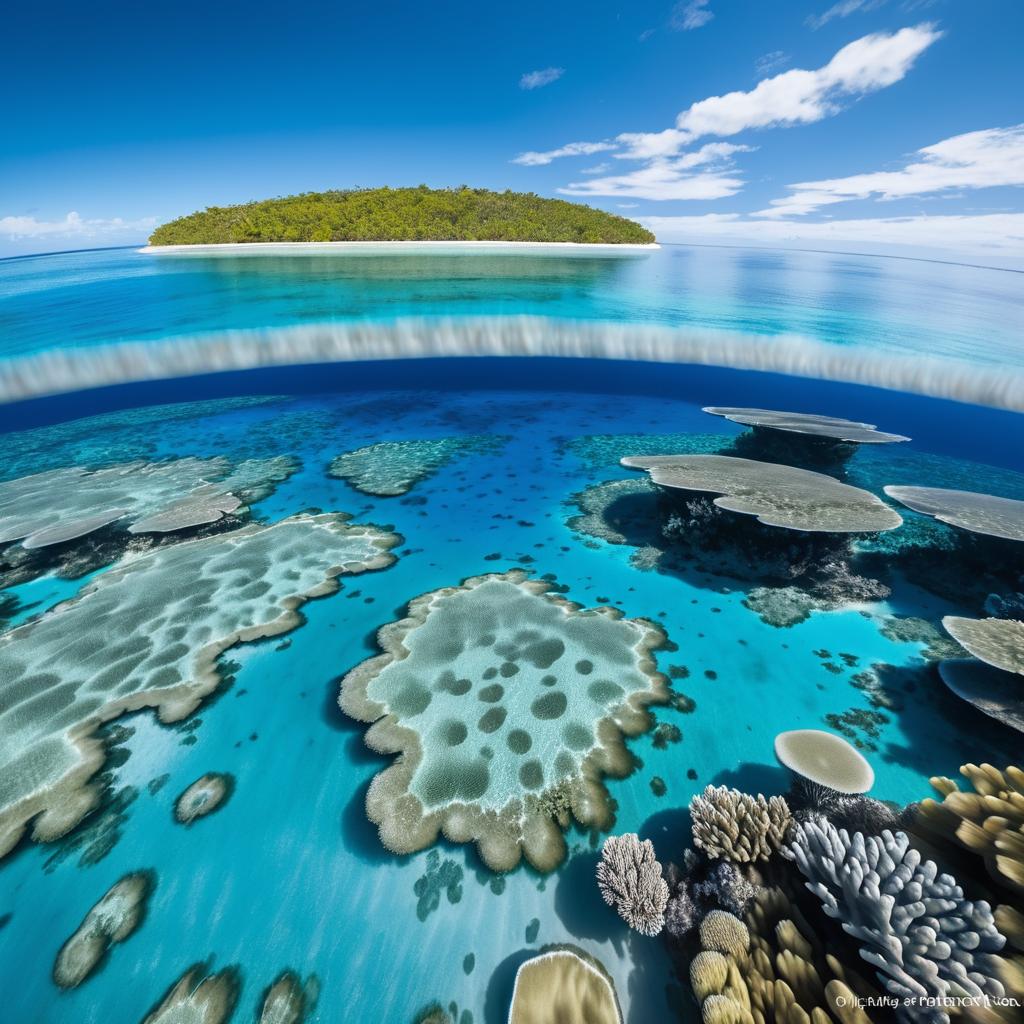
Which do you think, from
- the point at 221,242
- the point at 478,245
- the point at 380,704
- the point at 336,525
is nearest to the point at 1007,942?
the point at 380,704

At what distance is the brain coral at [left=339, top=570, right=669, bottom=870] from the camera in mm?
4332

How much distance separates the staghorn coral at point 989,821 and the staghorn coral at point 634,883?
1.94 m

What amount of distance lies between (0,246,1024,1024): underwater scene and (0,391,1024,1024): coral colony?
33mm

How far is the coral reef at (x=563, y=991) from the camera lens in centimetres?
307

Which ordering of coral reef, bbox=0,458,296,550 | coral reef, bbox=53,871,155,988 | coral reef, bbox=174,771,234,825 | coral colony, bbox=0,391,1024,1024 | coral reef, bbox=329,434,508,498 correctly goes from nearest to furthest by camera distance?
1. coral colony, bbox=0,391,1024,1024
2. coral reef, bbox=53,871,155,988
3. coral reef, bbox=174,771,234,825
4. coral reef, bbox=0,458,296,550
5. coral reef, bbox=329,434,508,498

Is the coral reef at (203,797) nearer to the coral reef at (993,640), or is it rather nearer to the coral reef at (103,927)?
the coral reef at (103,927)

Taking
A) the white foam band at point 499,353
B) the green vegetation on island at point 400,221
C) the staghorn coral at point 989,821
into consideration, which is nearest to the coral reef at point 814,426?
the staghorn coral at point 989,821

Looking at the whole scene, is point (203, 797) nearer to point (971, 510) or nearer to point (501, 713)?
point (501, 713)

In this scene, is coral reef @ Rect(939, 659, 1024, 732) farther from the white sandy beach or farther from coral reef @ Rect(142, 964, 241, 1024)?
the white sandy beach

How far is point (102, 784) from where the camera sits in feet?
15.4

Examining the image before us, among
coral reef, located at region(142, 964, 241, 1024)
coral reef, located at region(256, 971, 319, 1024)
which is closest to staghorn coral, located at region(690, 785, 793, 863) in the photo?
coral reef, located at region(256, 971, 319, 1024)

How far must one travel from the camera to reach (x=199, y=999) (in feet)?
10.6

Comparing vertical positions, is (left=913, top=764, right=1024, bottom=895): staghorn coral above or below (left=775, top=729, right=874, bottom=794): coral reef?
above

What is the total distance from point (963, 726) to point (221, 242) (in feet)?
230
